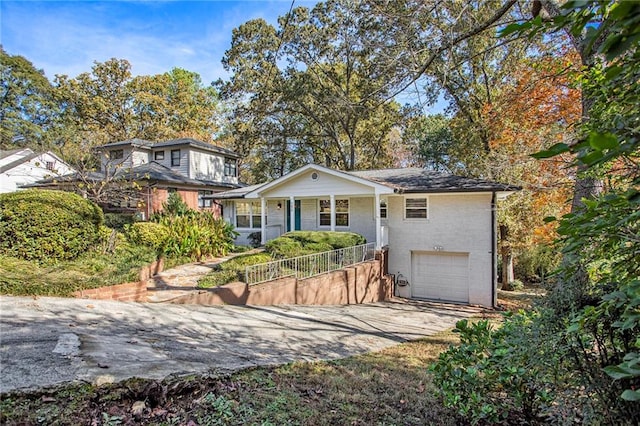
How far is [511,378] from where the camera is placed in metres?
2.83

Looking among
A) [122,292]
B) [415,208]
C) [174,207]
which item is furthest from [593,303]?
[174,207]

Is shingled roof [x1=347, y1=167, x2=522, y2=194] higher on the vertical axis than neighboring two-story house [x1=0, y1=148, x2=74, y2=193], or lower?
lower

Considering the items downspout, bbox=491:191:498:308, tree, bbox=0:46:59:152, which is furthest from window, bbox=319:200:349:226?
tree, bbox=0:46:59:152

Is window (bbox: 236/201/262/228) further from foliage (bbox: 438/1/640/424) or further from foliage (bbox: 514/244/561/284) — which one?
foliage (bbox: 438/1/640/424)

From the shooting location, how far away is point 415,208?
49.5 ft

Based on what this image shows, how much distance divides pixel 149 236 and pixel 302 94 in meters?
15.0

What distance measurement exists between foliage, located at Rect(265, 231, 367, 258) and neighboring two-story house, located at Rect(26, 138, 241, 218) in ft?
33.1

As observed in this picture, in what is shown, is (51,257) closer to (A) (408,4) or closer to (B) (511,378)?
(B) (511,378)

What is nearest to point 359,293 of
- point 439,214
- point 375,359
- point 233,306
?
point 439,214

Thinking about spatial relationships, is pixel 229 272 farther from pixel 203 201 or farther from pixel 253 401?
pixel 203 201

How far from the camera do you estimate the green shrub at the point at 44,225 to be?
25.1 feet

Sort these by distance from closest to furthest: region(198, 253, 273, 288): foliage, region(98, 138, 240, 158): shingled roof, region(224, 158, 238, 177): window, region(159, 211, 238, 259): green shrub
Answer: region(198, 253, 273, 288): foliage → region(159, 211, 238, 259): green shrub → region(98, 138, 240, 158): shingled roof → region(224, 158, 238, 177): window

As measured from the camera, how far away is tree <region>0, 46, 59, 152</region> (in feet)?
114

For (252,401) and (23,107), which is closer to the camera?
(252,401)
